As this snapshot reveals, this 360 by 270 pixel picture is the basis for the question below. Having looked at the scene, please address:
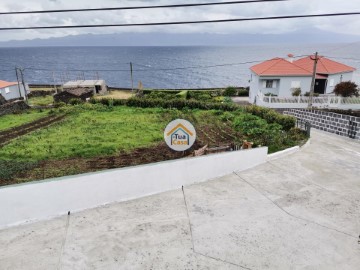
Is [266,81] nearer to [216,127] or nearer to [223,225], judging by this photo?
[216,127]

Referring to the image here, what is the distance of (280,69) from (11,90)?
127 feet

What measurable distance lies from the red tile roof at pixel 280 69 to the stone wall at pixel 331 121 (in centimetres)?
1060

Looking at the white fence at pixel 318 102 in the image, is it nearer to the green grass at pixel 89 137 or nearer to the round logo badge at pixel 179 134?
the green grass at pixel 89 137

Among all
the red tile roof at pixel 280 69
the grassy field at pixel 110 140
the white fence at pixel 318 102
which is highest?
the red tile roof at pixel 280 69

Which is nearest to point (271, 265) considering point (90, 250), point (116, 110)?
point (90, 250)

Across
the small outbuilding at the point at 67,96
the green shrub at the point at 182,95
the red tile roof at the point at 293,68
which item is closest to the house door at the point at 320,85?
the red tile roof at the point at 293,68

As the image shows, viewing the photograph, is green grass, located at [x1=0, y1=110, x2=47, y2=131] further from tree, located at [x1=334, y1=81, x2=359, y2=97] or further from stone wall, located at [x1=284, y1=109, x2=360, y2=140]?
tree, located at [x1=334, y1=81, x2=359, y2=97]

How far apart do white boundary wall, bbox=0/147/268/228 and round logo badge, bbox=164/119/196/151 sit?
1.37 metres

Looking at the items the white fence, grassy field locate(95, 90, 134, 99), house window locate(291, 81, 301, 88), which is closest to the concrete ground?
the white fence

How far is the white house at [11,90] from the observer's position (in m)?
41.2

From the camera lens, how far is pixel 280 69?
31.5m

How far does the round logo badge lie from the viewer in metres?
11.1

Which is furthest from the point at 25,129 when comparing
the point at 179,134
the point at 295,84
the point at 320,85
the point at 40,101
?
the point at 320,85

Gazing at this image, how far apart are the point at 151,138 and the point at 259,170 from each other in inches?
285
